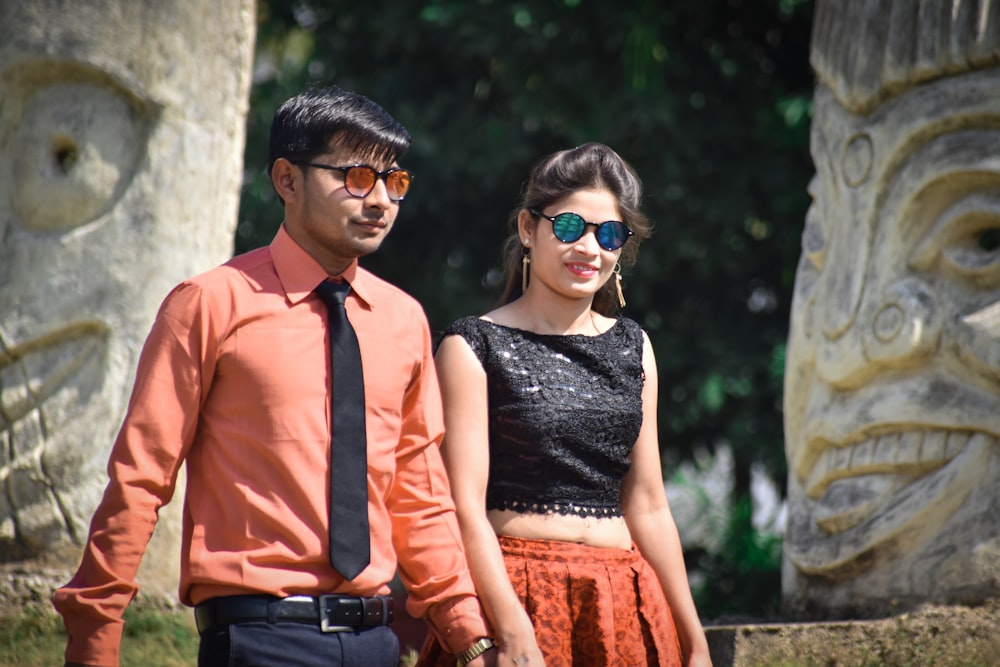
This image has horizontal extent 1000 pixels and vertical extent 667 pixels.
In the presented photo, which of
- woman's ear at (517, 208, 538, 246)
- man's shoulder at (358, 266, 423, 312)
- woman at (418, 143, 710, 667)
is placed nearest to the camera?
man's shoulder at (358, 266, 423, 312)

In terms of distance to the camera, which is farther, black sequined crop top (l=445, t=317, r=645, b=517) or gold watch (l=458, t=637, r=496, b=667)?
black sequined crop top (l=445, t=317, r=645, b=517)

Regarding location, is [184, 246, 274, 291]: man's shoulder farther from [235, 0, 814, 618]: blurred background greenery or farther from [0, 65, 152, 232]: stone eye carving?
[235, 0, 814, 618]: blurred background greenery

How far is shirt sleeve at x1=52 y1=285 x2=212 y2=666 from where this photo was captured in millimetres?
2377

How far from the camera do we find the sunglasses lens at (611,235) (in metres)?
3.15

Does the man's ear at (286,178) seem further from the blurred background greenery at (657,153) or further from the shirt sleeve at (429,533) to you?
the blurred background greenery at (657,153)

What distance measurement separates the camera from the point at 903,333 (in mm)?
4434

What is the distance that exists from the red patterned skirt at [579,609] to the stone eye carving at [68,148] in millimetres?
2478

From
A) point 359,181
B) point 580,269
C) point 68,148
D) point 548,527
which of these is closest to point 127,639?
point 68,148

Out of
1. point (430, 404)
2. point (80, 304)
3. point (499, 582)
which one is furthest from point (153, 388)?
point (80, 304)

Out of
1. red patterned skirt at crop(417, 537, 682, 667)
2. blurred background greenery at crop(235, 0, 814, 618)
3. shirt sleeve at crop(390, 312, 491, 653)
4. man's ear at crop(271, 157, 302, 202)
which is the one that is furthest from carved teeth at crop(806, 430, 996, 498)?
man's ear at crop(271, 157, 302, 202)

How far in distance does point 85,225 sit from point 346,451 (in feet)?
8.25

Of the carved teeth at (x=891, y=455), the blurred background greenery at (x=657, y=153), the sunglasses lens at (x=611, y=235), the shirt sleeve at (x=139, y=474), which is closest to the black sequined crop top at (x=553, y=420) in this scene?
the sunglasses lens at (x=611, y=235)

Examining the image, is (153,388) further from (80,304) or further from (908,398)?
(908,398)

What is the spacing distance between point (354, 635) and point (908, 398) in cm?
254
